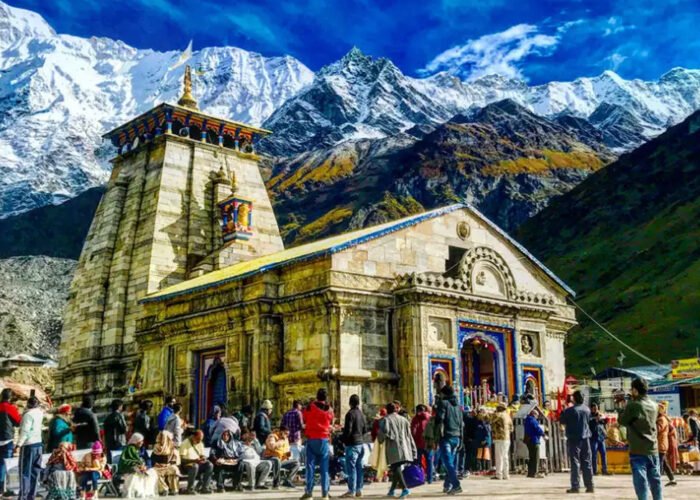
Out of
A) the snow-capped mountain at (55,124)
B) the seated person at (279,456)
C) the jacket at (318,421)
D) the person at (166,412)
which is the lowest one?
the seated person at (279,456)

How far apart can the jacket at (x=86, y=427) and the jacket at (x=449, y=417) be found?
255 inches

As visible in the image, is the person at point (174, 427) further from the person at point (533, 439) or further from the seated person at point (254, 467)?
the person at point (533, 439)

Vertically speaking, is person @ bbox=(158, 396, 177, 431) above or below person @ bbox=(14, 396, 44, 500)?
above

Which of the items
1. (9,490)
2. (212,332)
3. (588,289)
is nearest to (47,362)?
(212,332)

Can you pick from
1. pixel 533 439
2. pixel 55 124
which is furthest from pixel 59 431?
pixel 55 124

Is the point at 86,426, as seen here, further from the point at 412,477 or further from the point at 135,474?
the point at 412,477

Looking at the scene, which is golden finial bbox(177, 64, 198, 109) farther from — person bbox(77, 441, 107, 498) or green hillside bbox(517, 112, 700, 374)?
green hillside bbox(517, 112, 700, 374)

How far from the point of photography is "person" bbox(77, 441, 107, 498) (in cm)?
1534

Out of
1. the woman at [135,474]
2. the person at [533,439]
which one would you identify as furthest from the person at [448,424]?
the woman at [135,474]

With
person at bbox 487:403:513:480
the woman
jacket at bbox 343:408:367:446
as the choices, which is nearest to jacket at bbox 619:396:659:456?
jacket at bbox 343:408:367:446

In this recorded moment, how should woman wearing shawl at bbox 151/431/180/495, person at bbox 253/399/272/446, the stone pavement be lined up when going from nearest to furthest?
the stone pavement < woman wearing shawl at bbox 151/431/180/495 < person at bbox 253/399/272/446

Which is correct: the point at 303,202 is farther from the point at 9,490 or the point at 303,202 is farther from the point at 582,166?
the point at 9,490

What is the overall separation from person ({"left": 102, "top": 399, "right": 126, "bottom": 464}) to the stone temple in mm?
5938

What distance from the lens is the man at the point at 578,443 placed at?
14.8 metres
